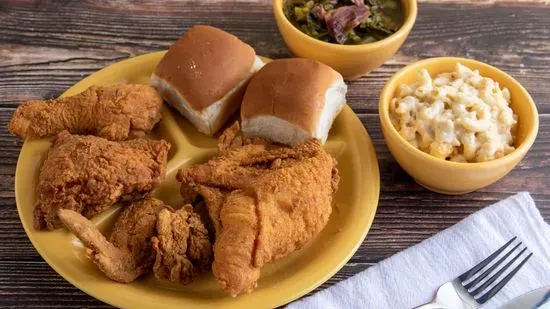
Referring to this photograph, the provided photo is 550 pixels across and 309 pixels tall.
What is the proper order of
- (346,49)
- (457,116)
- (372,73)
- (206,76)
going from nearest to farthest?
(457,116)
(206,76)
(346,49)
(372,73)

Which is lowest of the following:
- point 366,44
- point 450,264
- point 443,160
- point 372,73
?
point 450,264

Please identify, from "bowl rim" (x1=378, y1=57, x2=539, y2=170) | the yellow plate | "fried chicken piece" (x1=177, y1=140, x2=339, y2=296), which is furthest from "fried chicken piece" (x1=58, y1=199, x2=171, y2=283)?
"bowl rim" (x1=378, y1=57, x2=539, y2=170)

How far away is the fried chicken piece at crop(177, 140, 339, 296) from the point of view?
1.79 meters

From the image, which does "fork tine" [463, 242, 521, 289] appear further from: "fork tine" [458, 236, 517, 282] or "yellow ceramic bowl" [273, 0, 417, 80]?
"yellow ceramic bowl" [273, 0, 417, 80]

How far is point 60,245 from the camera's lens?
76.6 inches

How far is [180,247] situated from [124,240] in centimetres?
19

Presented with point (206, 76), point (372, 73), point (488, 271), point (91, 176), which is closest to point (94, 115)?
point (91, 176)

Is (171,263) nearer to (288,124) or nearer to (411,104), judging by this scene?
(288,124)

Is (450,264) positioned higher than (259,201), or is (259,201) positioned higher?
(259,201)

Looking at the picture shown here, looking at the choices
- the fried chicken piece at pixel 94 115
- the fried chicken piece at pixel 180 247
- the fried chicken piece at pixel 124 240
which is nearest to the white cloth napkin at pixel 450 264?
the fried chicken piece at pixel 180 247

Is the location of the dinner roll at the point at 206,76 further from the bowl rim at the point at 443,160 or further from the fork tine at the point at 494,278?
the fork tine at the point at 494,278

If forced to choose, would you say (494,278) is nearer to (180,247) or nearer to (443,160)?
(443,160)

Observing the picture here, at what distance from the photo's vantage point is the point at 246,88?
7.55 ft

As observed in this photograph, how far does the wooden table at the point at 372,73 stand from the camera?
2.23 m
